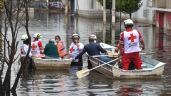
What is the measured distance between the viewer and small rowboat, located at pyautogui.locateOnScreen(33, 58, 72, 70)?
21.1m

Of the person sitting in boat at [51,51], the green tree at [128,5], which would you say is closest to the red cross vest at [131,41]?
the person sitting in boat at [51,51]

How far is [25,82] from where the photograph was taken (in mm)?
18047

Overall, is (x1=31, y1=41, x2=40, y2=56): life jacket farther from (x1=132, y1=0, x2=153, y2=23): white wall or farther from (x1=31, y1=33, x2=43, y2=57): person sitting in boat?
(x1=132, y1=0, x2=153, y2=23): white wall

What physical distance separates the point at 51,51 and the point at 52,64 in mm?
1020

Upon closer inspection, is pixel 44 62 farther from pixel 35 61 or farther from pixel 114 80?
pixel 114 80

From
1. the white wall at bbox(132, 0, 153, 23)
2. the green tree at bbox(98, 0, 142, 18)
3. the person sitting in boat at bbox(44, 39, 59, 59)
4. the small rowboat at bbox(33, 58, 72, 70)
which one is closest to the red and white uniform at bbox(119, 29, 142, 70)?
the small rowboat at bbox(33, 58, 72, 70)

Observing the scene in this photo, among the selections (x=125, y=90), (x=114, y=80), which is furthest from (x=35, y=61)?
(x=125, y=90)

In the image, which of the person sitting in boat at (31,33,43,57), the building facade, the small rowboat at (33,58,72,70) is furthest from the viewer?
the building facade

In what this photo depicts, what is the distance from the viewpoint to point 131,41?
17.8 m

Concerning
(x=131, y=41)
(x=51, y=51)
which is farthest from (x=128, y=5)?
(x=131, y=41)

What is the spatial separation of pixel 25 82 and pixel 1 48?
5062 millimetres

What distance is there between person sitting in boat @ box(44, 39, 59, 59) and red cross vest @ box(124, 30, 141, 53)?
4.73 metres

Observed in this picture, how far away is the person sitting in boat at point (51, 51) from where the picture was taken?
2194 centimetres

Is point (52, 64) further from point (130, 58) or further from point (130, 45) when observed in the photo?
point (130, 45)
